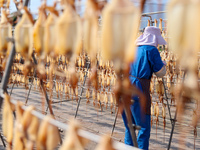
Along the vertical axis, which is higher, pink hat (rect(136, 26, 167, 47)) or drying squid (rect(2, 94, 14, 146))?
pink hat (rect(136, 26, 167, 47))

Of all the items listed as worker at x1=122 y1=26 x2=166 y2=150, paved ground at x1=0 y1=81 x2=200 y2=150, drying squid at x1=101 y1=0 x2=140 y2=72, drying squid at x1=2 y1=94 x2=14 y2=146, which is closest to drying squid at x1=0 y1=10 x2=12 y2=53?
drying squid at x1=2 y1=94 x2=14 y2=146

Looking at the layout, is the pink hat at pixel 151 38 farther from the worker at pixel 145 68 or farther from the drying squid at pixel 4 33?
the drying squid at pixel 4 33

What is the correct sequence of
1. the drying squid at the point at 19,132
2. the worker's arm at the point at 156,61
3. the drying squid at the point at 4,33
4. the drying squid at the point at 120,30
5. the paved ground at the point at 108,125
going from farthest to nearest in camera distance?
the paved ground at the point at 108,125, the worker's arm at the point at 156,61, the drying squid at the point at 4,33, the drying squid at the point at 19,132, the drying squid at the point at 120,30

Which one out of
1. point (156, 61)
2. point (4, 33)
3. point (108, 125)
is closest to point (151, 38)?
point (156, 61)

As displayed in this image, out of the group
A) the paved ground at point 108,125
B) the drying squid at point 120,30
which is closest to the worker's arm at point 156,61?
the paved ground at point 108,125

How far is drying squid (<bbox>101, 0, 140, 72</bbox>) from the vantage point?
52cm

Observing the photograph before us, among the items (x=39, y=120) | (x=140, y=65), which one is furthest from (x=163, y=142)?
(x=39, y=120)

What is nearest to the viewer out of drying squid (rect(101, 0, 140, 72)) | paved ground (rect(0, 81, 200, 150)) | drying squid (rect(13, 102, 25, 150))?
drying squid (rect(101, 0, 140, 72))

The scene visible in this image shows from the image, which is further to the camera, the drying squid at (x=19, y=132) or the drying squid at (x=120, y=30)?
the drying squid at (x=19, y=132)

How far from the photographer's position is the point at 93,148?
306cm

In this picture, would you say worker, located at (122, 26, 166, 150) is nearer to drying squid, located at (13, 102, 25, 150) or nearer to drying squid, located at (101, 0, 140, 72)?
drying squid, located at (13, 102, 25, 150)

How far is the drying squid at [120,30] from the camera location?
52 cm

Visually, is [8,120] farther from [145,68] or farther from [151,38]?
[151,38]

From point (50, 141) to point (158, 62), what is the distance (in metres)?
1.74
